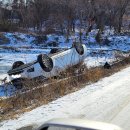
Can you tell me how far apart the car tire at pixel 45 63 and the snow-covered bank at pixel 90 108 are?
403 centimetres

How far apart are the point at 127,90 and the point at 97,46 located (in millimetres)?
28096

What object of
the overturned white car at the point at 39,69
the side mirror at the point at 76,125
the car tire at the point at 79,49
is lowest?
the overturned white car at the point at 39,69

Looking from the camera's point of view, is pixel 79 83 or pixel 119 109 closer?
pixel 119 109

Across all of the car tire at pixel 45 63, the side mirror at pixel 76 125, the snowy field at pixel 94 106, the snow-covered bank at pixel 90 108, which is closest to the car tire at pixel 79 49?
the car tire at pixel 45 63

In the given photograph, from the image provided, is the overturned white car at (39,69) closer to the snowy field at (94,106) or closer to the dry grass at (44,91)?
the dry grass at (44,91)

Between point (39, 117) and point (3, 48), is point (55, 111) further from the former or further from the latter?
point (3, 48)

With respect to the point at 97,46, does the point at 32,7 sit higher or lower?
higher

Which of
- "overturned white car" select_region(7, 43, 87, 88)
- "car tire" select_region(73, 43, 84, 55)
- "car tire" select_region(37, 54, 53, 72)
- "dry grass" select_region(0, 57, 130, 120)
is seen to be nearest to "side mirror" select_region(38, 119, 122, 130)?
"dry grass" select_region(0, 57, 130, 120)

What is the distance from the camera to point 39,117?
1028 centimetres

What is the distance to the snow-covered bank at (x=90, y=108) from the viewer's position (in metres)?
9.95

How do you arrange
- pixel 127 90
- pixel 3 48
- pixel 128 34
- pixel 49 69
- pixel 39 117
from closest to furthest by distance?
pixel 39 117
pixel 127 90
pixel 49 69
pixel 3 48
pixel 128 34

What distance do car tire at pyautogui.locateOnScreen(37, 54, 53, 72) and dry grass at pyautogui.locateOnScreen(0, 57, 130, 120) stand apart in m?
0.85

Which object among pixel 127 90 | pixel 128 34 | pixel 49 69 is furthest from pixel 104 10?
pixel 127 90

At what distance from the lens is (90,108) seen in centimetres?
1138
